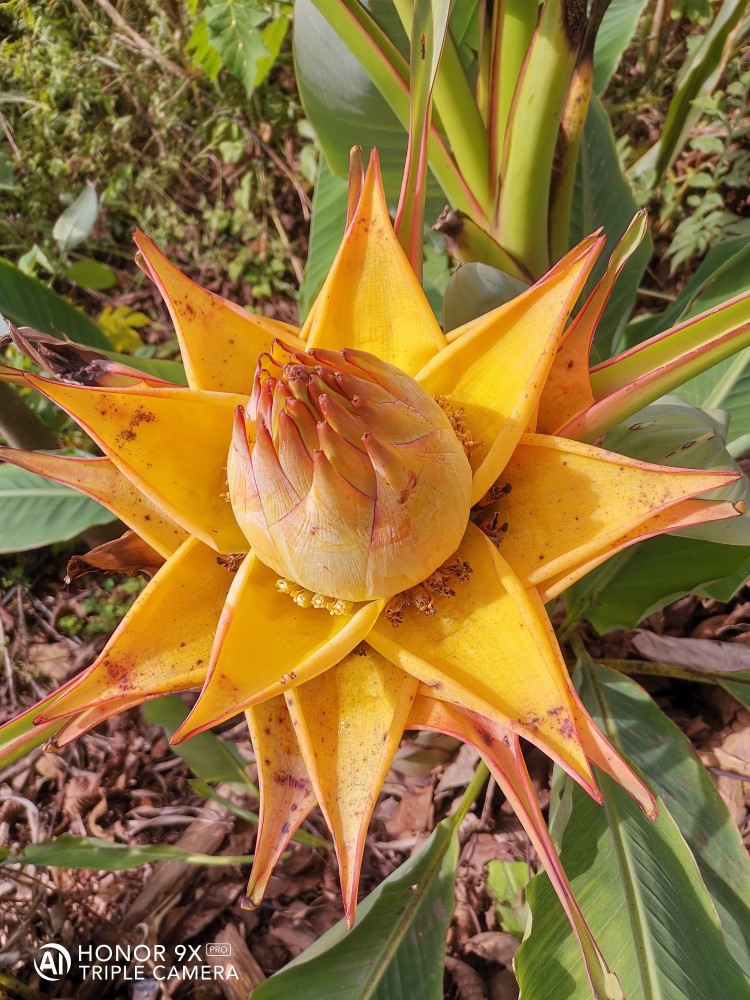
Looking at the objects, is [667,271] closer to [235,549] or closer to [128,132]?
[235,549]

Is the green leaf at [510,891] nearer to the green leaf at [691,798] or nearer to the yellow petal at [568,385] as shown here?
the green leaf at [691,798]

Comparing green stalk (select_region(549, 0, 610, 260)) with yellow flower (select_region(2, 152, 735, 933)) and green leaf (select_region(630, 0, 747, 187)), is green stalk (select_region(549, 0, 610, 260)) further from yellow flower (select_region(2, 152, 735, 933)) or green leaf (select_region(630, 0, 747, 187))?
yellow flower (select_region(2, 152, 735, 933))

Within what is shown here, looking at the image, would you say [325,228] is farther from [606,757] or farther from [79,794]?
[79,794]

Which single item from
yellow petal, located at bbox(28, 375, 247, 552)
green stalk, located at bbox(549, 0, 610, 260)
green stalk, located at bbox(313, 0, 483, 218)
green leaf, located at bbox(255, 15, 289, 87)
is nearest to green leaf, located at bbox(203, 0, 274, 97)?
green leaf, located at bbox(255, 15, 289, 87)

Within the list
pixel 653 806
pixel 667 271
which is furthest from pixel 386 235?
pixel 667 271

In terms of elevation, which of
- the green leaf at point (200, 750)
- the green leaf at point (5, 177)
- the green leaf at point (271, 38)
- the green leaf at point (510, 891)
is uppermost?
the green leaf at point (271, 38)

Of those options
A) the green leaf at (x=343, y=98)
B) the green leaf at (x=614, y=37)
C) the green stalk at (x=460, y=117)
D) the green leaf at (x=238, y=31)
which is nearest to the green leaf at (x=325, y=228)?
the green leaf at (x=343, y=98)
